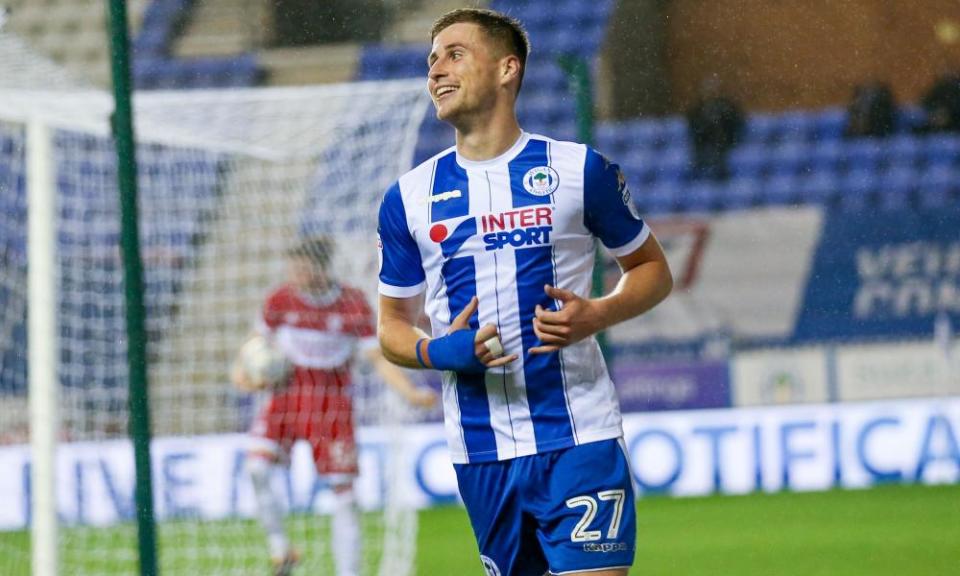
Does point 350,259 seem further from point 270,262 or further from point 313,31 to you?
point 313,31

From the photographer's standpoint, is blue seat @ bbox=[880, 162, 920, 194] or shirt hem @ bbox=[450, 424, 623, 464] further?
blue seat @ bbox=[880, 162, 920, 194]

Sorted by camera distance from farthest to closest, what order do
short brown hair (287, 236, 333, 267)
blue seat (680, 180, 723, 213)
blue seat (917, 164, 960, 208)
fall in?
blue seat (680, 180, 723, 213) < short brown hair (287, 236, 333, 267) < blue seat (917, 164, 960, 208)

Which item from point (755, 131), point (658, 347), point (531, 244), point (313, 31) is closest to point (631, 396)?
point (658, 347)

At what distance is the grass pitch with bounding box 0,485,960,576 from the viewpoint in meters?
5.46

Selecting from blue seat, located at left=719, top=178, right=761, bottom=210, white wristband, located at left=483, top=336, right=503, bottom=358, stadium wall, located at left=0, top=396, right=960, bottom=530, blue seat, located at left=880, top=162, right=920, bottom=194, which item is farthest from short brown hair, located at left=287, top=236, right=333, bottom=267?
white wristband, located at left=483, top=336, right=503, bottom=358

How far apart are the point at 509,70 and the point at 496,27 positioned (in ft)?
0.32

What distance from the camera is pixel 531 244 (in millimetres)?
3125

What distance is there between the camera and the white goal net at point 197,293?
21.0 feet

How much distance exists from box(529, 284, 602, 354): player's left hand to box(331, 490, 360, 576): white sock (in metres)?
3.04

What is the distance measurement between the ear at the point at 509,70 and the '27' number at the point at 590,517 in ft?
2.88

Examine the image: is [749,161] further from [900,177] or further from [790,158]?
[790,158]

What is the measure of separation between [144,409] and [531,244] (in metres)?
1.87

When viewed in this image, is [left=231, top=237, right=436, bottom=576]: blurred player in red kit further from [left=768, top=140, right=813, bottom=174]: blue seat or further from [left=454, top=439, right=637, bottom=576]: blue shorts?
[left=454, top=439, right=637, bottom=576]: blue shorts

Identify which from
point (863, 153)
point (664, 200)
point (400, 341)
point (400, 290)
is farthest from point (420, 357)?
point (664, 200)
